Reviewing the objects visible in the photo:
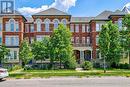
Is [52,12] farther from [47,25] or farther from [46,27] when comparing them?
[46,27]

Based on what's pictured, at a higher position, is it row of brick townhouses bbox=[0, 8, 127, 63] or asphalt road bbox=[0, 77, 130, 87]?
row of brick townhouses bbox=[0, 8, 127, 63]

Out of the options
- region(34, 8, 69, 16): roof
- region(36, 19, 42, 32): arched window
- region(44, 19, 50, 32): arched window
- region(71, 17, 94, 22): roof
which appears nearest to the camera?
region(36, 19, 42, 32): arched window

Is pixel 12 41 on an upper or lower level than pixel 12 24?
lower

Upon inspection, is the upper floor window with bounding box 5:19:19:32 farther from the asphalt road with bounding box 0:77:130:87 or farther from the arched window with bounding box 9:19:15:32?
the asphalt road with bounding box 0:77:130:87

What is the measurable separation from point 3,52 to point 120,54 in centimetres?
2348

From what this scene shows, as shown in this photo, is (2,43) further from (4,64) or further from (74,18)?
(74,18)

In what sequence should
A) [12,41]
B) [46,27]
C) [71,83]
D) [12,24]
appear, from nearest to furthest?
[71,83] → [12,41] → [12,24] → [46,27]

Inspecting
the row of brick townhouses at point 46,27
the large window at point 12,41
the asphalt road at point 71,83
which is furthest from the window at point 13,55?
the asphalt road at point 71,83

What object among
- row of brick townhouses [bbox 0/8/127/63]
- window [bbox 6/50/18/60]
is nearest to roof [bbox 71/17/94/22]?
row of brick townhouses [bbox 0/8/127/63]

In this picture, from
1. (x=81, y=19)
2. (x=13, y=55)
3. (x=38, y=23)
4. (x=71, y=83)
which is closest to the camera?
(x=71, y=83)

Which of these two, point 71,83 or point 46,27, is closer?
point 71,83

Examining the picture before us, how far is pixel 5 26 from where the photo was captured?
74.3m

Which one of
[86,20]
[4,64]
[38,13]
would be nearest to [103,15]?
[86,20]

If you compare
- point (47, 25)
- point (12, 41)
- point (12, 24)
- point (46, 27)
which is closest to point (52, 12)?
point (47, 25)
